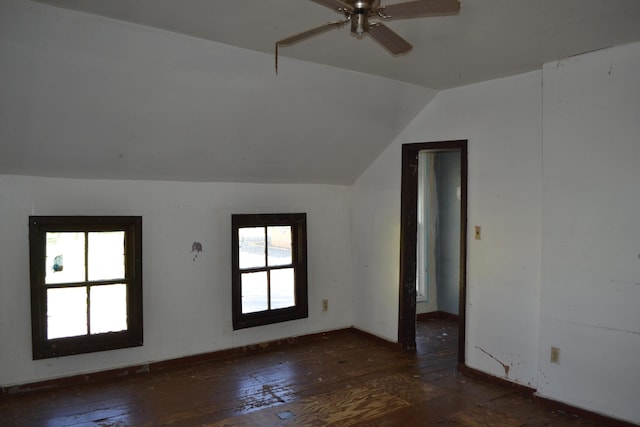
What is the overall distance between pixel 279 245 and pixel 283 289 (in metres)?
0.46

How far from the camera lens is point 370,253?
4777 mm

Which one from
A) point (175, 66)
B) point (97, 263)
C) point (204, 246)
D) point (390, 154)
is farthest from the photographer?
point (390, 154)

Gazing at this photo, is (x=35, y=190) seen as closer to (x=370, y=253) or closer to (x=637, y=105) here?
(x=370, y=253)

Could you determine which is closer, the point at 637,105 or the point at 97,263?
the point at 637,105

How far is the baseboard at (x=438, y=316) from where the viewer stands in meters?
5.53

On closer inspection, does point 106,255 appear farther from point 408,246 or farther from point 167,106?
point 408,246

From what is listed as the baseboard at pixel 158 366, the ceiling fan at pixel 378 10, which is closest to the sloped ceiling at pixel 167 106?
the ceiling fan at pixel 378 10

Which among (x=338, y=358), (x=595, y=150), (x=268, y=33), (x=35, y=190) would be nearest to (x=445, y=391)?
A: (x=338, y=358)

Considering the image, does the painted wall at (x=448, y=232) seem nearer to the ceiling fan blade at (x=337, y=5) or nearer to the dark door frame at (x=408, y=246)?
the dark door frame at (x=408, y=246)

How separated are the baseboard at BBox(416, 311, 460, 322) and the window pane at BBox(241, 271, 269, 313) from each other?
2208 millimetres

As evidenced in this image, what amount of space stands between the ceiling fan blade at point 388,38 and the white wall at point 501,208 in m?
1.65

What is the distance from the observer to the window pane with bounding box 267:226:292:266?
446cm

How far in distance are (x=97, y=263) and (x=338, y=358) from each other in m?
2.31

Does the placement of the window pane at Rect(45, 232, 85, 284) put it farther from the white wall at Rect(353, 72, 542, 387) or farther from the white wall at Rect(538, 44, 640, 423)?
the white wall at Rect(538, 44, 640, 423)
